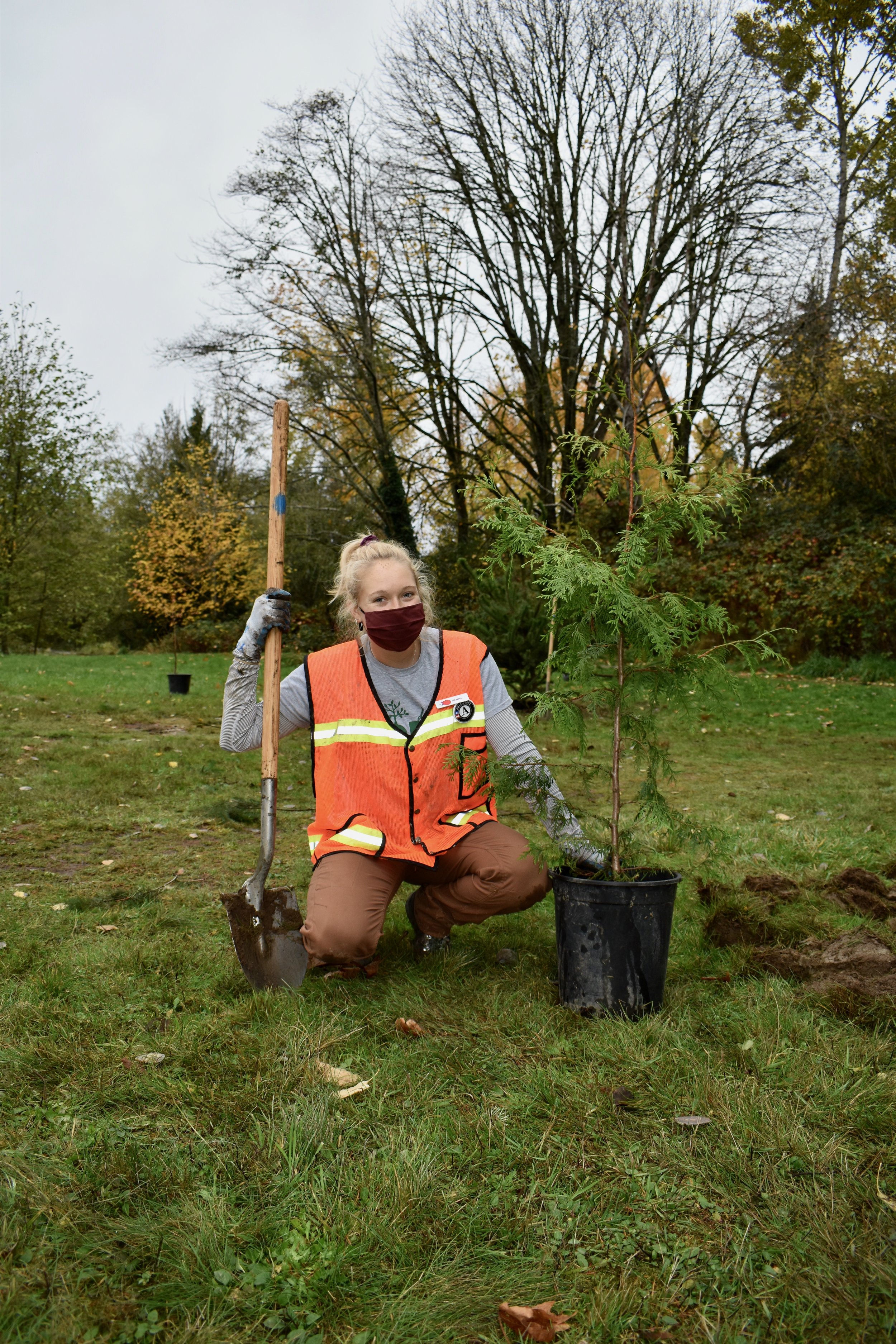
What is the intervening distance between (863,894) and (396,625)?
2.34 meters

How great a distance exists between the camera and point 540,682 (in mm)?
10523

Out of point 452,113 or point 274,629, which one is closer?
point 274,629

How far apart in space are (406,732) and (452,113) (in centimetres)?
1559

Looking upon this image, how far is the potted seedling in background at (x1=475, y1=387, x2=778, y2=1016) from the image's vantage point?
2.90 meters

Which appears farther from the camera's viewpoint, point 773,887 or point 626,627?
point 773,887

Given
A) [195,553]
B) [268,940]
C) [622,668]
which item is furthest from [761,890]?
[195,553]

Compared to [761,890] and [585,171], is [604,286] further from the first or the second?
[761,890]

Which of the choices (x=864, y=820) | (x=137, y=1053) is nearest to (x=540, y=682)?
(x=864, y=820)

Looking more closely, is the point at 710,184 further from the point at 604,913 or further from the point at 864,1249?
the point at 864,1249

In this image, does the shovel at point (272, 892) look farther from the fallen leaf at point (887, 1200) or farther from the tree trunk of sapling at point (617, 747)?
the fallen leaf at point (887, 1200)

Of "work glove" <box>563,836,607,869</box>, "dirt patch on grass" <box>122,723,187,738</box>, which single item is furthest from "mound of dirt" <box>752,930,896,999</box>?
"dirt patch on grass" <box>122,723,187,738</box>

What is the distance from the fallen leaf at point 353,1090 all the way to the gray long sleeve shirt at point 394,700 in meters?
1.32

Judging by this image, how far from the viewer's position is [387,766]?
3.44 meters

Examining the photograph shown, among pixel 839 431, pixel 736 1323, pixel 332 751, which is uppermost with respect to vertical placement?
Answer: pixel 839 431
